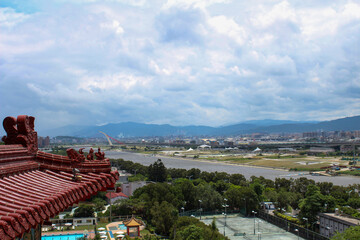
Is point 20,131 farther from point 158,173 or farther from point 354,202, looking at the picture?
point 158,173

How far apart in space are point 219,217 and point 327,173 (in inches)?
1209

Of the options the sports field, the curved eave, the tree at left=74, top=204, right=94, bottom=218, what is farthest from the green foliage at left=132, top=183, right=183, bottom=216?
the curved eave

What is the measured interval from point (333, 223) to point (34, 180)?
60.1 feet

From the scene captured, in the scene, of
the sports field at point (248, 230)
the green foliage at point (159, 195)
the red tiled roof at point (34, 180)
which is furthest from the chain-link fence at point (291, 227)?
the red tiled roof at point (34, 180)

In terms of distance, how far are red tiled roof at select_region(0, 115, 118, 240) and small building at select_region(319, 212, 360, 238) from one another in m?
16.3

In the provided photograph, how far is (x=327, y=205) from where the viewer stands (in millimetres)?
20688

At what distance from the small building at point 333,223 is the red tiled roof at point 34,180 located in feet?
53.6

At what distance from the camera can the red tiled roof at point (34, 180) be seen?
290cm

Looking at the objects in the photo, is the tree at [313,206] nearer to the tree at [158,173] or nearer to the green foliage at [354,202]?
the green foliage at [354,202]

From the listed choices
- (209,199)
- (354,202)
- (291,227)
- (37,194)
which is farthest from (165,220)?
(37,194)

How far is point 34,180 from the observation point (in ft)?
13.6

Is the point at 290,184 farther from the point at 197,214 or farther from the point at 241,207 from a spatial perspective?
the point at 197,214

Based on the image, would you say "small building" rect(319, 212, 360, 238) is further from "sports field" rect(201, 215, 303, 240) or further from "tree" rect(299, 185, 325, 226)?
"sports field" rect(201, 215, 303, 240)

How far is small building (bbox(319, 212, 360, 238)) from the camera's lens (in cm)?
1750
